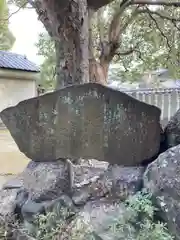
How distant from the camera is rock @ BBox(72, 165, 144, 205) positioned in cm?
167

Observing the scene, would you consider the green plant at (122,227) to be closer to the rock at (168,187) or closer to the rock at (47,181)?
the rock at (168,187)

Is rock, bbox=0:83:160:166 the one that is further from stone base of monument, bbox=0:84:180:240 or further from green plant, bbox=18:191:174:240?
green plant, bbox=18:191:174:240

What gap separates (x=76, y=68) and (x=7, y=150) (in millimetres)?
3378

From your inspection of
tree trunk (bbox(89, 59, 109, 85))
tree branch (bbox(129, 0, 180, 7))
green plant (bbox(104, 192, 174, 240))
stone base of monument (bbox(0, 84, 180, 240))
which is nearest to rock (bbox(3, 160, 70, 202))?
stone base of monument (bbox(0, 84, 180, 240))

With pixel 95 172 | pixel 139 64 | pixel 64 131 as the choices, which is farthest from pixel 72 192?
pixel 139 64

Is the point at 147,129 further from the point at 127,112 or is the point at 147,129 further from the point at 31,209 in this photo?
the point at 31,209

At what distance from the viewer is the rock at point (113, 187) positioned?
167 cm

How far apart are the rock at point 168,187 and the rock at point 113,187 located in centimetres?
13

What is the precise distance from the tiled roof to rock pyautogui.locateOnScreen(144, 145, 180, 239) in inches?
376

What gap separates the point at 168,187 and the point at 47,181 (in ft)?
2.02

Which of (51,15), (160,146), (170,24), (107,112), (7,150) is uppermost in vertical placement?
(170,24)

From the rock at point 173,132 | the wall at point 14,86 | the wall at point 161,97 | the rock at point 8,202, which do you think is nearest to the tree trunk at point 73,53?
the rock at point 8,202

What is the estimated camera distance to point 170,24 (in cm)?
858

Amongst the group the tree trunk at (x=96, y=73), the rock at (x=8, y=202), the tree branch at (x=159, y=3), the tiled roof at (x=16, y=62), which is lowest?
the rock at (x=8, y=202)
